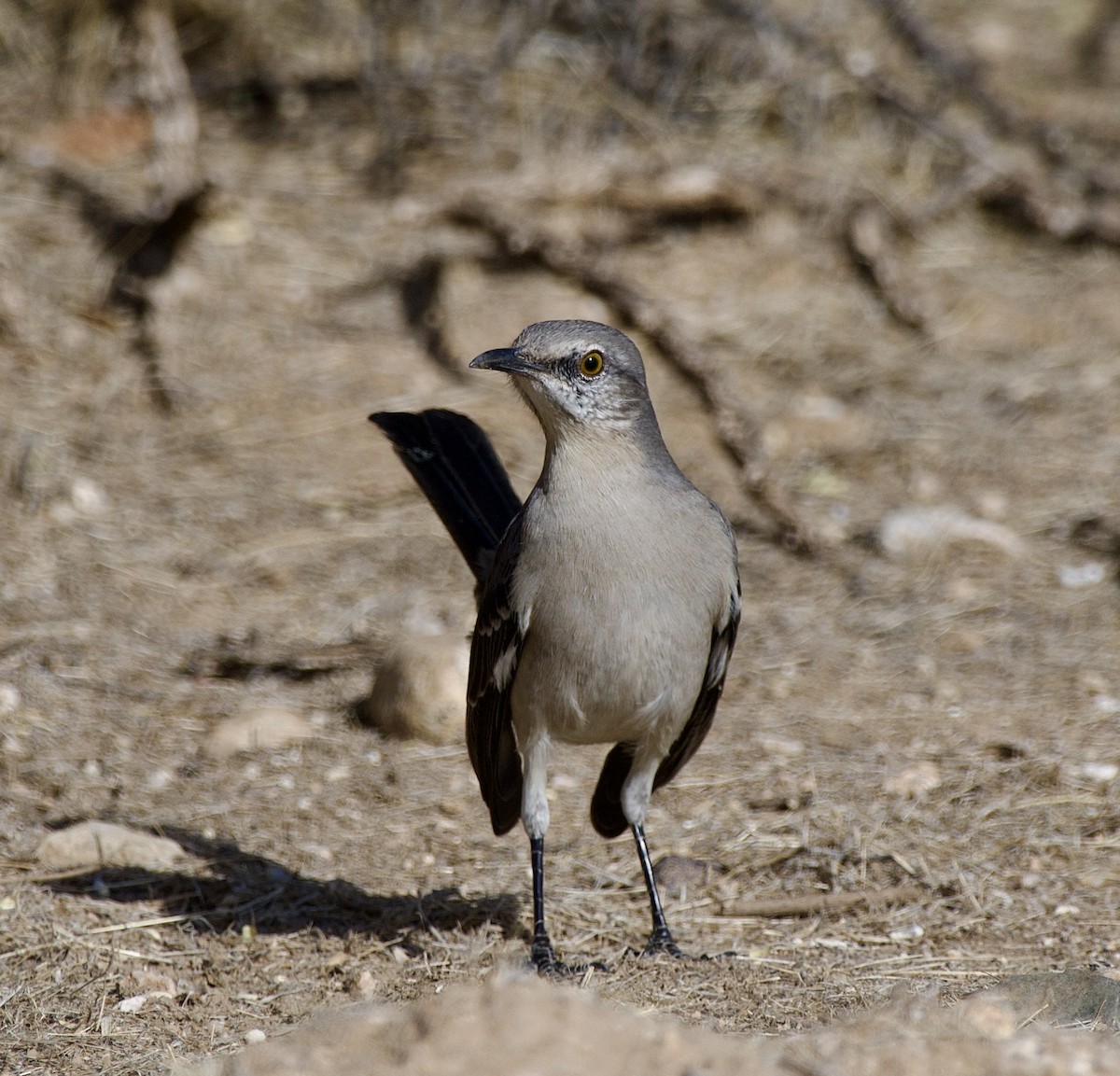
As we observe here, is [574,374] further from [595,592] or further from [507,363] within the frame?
[595,592]

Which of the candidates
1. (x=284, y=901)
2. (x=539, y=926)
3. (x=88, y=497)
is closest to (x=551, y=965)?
(x=539, y=926)

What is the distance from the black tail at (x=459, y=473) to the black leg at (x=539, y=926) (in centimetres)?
104

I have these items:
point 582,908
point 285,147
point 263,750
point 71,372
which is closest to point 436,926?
point 582,908

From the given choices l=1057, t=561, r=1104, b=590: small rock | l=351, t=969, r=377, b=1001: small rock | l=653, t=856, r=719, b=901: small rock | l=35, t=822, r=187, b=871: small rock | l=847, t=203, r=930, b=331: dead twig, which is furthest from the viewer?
l=847, t=203, r=930, b=331: dead twig

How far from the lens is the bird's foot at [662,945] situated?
456cm

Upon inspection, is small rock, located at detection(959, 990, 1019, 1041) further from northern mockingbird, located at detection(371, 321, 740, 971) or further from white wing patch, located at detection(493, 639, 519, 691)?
white wing patch, located at detection(493, 639, 519, 691)

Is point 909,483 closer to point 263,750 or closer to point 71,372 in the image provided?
point 263,750

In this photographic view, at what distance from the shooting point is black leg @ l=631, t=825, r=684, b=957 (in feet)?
15.1

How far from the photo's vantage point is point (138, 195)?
389 inches

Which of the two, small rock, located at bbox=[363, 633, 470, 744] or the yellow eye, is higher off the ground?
the yellow eye

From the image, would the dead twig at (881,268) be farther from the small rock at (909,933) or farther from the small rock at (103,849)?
the small rock at (103,849)

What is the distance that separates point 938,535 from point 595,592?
370 cm

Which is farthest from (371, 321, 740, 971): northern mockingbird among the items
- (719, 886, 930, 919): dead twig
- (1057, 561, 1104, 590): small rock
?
(1057, 561, 1104, 590): small rock

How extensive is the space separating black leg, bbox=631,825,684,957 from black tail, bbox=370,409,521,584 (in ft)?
3.66
